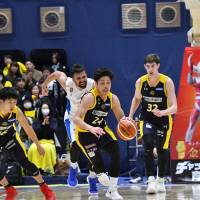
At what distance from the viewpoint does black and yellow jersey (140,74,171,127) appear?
1015cm

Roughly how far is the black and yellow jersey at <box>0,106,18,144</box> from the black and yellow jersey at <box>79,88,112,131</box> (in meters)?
0.96

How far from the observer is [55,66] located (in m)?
15.6

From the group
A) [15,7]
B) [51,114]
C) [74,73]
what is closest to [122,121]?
[74,73]

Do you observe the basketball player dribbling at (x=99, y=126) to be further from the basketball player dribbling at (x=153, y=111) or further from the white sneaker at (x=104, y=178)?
the basketball player dribbling at (x=153, y=111)

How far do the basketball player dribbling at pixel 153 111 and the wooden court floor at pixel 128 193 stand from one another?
1.02 ft

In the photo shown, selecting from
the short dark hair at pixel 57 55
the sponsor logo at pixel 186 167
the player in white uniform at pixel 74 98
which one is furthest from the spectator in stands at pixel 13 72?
the sponsor logo at pixel 186 167

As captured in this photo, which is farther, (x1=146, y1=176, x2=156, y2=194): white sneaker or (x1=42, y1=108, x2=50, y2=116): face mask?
(x1=42, y1=108, x2=50, y2=116): face mask

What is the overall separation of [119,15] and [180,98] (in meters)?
4.24

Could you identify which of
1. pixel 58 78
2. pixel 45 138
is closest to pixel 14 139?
pixel 58 78

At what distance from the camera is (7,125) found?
9.18 meters

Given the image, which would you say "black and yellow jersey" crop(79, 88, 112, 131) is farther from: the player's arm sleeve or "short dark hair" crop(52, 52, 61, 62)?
"short dark hair" crop(52, 52, 61, 62)

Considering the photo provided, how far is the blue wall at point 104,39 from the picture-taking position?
15727 millimetres

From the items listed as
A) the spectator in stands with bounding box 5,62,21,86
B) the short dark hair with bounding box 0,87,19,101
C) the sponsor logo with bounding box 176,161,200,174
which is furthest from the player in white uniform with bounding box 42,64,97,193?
the spectator in stands with bounding box 5,62,21,86

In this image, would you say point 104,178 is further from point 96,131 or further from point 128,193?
point 128,193
